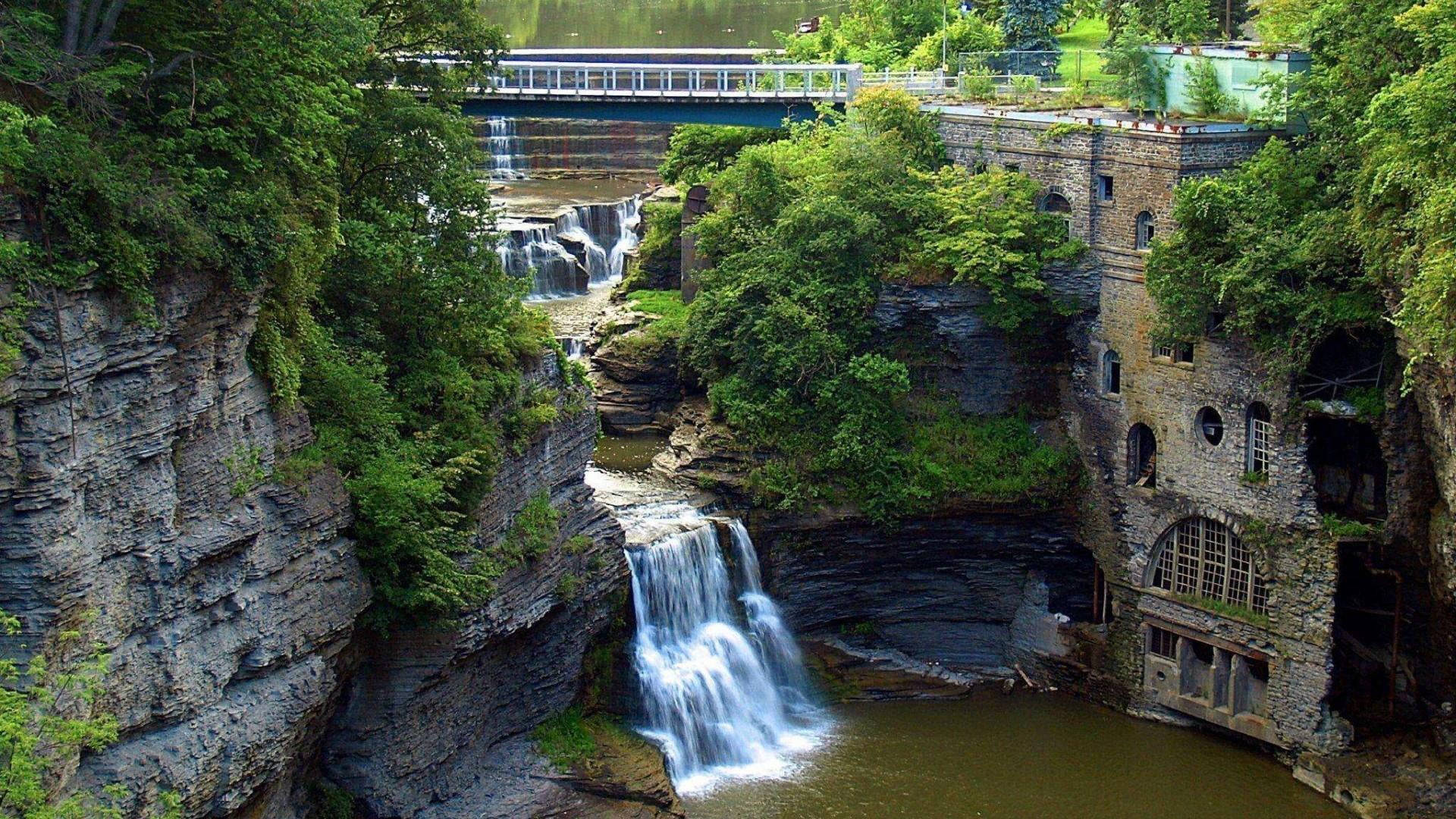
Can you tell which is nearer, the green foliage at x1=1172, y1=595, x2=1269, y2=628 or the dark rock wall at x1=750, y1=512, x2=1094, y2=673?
the green foliage at x1=1172, y1=595, x2=1269, y2=628

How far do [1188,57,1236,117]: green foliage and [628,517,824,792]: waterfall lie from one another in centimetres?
1485

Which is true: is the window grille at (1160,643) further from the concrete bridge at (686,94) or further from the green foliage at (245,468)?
the green foliage at (245,468)

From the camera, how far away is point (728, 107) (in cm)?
5209

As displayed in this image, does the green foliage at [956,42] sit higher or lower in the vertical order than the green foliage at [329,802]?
higher

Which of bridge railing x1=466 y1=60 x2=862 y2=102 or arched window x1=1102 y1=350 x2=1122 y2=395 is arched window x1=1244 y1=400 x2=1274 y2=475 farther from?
bridge railing x1=466 y1=60 x2=862 y2=102

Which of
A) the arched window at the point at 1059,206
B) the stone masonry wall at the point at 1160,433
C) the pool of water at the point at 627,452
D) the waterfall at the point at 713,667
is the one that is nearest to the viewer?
the waterfall at the point at 713,667

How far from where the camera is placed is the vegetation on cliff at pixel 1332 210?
34.8 metres

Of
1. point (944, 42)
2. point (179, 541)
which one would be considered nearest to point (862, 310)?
point (944, 42)

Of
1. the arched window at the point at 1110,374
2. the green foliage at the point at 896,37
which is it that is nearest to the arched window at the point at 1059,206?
the arched window at the point at 1110,374

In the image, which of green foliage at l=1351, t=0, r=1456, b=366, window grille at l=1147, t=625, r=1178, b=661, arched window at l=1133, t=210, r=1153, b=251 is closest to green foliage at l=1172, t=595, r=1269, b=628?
window grille at l=1147, t=625, r=1178, b=661

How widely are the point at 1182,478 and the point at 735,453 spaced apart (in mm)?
10262

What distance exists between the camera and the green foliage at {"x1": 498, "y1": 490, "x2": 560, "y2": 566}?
3528 centimetres

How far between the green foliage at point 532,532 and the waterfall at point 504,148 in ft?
113

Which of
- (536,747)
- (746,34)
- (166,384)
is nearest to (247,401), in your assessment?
(166,384)
